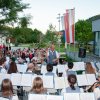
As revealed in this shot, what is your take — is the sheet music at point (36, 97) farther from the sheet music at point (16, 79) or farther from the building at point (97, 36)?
the building at point (97, 36)

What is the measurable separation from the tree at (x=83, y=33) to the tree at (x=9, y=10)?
6104cm

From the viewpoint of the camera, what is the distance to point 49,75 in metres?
13.0

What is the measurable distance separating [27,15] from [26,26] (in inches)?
48.6

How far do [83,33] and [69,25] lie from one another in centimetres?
8566

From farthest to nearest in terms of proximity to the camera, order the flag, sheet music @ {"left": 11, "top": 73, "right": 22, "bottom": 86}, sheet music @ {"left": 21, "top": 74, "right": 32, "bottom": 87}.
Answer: the flag, sheet music @ {"left": 11, "top": 73, "right": 22, "bottom": 86}, sheet music @ {"left": 21, "top": 74, "right": 32, "bottom": 87}

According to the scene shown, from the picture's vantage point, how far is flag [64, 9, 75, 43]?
26078 millimetres

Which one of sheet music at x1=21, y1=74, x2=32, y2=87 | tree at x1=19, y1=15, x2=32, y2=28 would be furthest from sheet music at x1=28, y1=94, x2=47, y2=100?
tree at x1=19, y1=15, x2=32, y2=28

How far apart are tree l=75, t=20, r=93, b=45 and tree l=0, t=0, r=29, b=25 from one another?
61.0 meters

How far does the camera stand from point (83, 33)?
4417 inches

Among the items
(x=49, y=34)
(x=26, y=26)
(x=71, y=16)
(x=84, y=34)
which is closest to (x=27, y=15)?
(x=26, y=26)

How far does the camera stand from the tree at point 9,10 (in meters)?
43.3

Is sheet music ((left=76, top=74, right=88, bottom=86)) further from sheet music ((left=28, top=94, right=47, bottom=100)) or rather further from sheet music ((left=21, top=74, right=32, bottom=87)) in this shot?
sheet music ((left=28, top=94, right=47, bottom=100))

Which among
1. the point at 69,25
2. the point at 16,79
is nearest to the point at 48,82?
the point at 16,79

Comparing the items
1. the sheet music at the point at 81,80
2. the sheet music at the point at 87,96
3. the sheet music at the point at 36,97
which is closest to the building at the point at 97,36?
the sheet music at the point at 81,80
